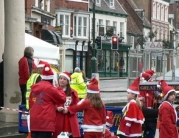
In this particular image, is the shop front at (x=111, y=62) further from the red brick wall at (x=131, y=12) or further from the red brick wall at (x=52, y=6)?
the red brick wall at (x=52, y=6)

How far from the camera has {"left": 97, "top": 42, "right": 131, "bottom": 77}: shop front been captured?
64.4 meters

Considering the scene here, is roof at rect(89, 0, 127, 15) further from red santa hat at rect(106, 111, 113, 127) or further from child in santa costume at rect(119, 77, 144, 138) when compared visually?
child in santa costume at rect(119, 77, 144, 138)

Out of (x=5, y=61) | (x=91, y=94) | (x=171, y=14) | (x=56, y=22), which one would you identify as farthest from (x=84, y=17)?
(x=91, y=94)

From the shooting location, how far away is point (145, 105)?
14062 millimetres

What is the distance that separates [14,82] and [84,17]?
155 feet

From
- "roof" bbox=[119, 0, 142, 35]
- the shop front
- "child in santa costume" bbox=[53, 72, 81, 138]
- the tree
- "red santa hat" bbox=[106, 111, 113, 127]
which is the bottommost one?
the shop front

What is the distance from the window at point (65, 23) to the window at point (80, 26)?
1255 mm

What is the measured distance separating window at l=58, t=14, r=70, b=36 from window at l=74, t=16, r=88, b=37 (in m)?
1.25

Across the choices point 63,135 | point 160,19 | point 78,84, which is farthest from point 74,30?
point 63,135

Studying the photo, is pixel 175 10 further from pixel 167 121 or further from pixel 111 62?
pixel 167 121

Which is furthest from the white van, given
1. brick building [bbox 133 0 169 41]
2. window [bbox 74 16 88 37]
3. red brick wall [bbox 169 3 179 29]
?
red brick wall [bbox 169 3 179 29]

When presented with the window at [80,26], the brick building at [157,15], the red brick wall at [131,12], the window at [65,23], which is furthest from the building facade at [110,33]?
the brick building at [157,15]

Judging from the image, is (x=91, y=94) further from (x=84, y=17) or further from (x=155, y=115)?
(x=84, y=17)

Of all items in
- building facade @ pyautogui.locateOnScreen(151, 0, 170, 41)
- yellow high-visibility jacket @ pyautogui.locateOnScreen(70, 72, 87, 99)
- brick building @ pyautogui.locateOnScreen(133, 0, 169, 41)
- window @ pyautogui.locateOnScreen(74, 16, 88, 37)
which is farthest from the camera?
building facade @ pyautogui.locateOnScreen(151, 0, 170, 41)
